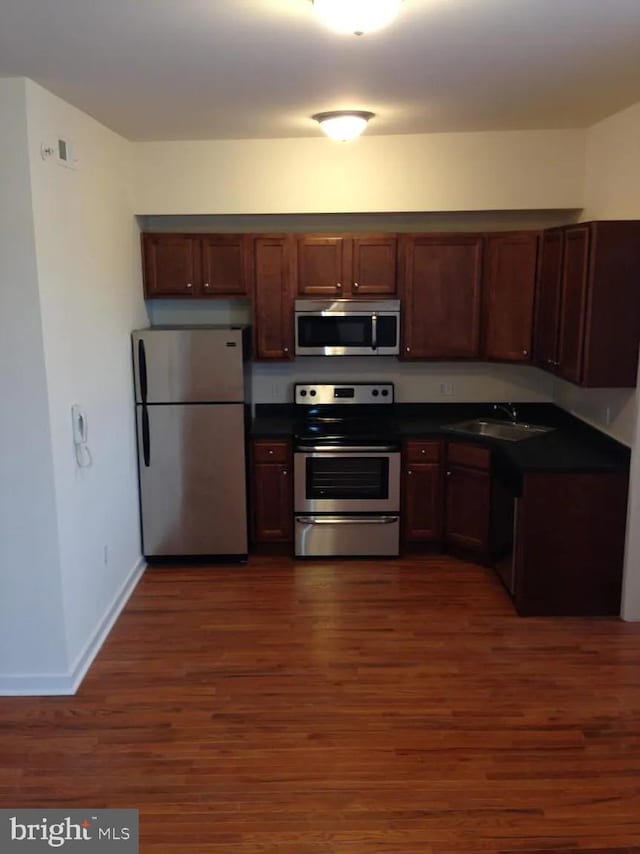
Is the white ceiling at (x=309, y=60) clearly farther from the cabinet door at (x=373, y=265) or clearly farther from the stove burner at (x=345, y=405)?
the stove burner at (x=345, y=405)

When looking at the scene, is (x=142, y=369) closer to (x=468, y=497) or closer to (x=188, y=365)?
(x=188, y=365)

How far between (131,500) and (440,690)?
229 centimetres

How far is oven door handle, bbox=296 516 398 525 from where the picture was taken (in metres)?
4.96

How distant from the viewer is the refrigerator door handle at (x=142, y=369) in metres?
4.61

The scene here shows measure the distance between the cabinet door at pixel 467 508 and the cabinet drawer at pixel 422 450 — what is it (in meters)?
0.13

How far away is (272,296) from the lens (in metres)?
4.96

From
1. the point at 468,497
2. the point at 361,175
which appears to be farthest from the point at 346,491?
the point at 361,175

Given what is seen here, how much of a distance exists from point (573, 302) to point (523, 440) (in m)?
0.96

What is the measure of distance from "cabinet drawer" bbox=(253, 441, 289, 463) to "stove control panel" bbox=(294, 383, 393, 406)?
0.53 meters

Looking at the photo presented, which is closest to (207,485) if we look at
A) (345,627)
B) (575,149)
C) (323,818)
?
(345,627)

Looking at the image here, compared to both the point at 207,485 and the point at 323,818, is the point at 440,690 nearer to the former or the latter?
the point at 323,818

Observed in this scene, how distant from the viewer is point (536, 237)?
4.76 meters

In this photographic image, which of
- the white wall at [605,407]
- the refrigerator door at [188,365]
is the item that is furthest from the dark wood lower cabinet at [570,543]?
the refrigerator door at [188,365]

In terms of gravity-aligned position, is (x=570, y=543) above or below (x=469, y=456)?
below
